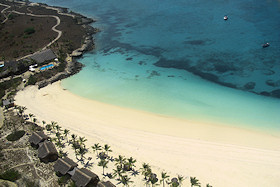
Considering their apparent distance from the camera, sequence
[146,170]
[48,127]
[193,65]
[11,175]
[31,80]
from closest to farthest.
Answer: [11,175], [146,170], [48,127], [31,80], [193,65]

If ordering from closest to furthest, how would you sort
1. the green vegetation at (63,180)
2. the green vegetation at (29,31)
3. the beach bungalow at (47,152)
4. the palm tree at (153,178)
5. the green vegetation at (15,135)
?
the palm tree at (153,178) → the green vegetation at (63,180) → the beach bungalow at (47,152) → the green vegetation at (15,135) → the green vegetation at (29,31)

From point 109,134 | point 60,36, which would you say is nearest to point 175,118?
point 109,134

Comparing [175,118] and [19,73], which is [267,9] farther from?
[19,73]

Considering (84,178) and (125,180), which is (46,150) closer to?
(84,178)

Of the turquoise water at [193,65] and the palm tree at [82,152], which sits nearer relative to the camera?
the palm tree at [82,152]

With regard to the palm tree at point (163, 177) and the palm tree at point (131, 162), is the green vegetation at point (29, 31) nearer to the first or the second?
the palm tree at point (131, 162)

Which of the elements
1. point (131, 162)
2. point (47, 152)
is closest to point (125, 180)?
point (131, 162)

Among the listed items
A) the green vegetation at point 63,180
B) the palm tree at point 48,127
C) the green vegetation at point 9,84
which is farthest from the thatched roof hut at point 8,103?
the green vegetation at point 63,180
